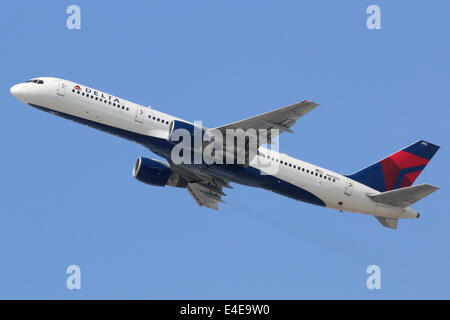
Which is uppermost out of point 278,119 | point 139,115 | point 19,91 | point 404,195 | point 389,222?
point 19,91

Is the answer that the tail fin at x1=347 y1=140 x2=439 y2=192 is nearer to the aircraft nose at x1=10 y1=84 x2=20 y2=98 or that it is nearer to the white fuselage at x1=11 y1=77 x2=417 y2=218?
the white fuselage at x1=11 y1=77 x2=417 y2=218

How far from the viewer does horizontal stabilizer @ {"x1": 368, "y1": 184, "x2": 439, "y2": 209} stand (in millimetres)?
42781

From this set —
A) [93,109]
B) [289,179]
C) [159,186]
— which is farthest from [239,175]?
[93,109]

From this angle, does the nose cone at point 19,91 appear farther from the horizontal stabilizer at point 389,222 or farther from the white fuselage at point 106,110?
the horizontal stabilizer at point 389,222

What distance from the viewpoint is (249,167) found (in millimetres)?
44156

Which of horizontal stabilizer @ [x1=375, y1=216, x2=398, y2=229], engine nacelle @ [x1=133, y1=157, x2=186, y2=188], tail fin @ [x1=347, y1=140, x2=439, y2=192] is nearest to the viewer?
horizontal stabilizer @ [x1=375, y1=216, x2=398, y2=229]

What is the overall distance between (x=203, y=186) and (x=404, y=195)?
1394 centimetres

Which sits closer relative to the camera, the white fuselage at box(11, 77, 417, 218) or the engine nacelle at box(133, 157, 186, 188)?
the white fuselage at box(11, 77, 417, 218)

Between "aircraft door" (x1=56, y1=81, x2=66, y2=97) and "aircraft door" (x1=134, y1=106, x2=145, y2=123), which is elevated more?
"aircraft door" (x1=56, y1=81, x2=66, y2=97)

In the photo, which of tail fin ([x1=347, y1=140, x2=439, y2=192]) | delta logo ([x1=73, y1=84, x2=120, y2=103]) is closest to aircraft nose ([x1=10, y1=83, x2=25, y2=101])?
delta logo ([x1=73, y1=84, x2=120, y2=103])

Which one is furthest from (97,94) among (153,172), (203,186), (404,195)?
(404,195)

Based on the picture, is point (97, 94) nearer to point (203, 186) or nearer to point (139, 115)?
point (139, 115)

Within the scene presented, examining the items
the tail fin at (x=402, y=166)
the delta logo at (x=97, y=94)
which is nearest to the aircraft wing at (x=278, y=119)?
the delta logo at (x=97, y=94)

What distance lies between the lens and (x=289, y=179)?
44719mm
